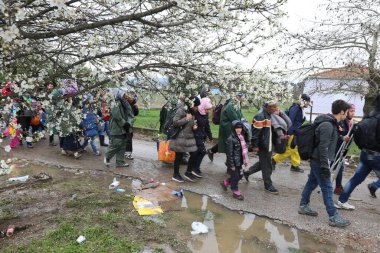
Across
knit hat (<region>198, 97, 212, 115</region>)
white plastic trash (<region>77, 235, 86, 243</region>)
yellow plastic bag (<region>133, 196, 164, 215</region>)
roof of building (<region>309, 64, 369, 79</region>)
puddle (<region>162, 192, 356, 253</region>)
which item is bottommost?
puddle (<region>162, 192, 356, 253</region>)

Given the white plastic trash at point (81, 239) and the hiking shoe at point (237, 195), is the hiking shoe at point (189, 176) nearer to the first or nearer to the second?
the hiking shoe at point (237, 195)

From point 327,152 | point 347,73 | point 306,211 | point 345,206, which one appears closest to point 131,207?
point 306,211

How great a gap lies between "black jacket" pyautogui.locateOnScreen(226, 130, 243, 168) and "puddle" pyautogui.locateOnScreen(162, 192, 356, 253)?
0.81 m

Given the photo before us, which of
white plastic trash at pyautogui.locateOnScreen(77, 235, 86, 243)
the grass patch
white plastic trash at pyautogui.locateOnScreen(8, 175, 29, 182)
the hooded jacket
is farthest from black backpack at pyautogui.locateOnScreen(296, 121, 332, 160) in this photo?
white plastic trash at pyautogui.locateOnScreen(8, 175, 29, 182)

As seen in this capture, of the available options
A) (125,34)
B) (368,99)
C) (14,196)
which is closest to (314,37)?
(368,99)

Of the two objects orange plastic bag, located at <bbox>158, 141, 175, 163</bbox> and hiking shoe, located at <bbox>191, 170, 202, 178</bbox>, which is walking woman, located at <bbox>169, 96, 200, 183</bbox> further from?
orange plastic bag, located at <bbox>158, 141, 175, 163</bbox>

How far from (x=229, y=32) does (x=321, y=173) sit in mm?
2560

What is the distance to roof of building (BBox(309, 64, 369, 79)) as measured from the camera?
33.8 ft

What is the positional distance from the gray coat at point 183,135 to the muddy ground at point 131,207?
71cm

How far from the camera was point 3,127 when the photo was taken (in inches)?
167

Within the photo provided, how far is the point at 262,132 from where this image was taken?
6219 millimetres

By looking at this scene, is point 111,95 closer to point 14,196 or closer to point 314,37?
point 14,196

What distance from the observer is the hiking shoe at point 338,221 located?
15.8ft

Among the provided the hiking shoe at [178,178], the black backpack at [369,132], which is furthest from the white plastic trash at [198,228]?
the black backpack at [369,132]
